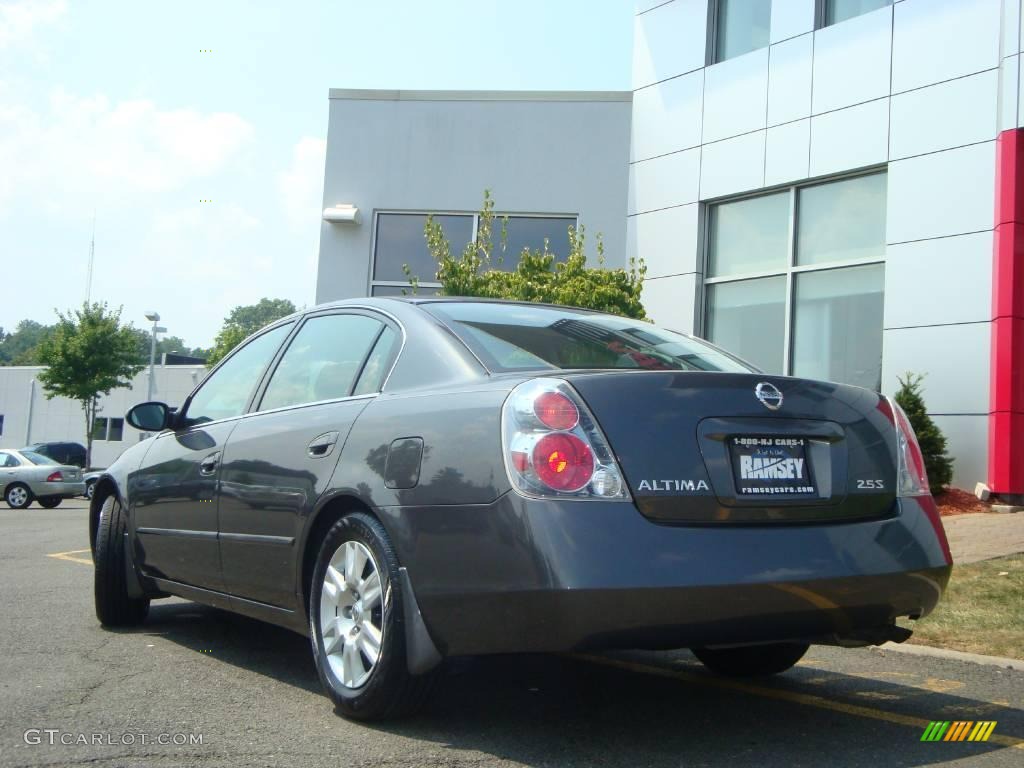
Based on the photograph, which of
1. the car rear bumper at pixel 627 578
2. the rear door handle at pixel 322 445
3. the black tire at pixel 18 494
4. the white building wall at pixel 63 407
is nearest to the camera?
the car rear bumper at pixel 627 578

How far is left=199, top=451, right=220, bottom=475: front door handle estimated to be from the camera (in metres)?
5.09

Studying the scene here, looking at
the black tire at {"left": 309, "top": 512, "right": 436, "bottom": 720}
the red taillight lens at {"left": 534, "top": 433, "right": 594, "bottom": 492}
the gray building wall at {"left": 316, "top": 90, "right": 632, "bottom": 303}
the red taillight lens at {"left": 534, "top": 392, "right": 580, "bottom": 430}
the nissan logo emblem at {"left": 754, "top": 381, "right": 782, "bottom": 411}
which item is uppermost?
the gray building wall at {"left": 316, "top": 90, "right": 632, "bottom": 303}

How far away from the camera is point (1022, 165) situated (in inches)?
523

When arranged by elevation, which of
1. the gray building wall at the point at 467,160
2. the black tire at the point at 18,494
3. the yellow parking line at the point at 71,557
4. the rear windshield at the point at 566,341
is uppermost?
the gray building wall at the point at 467,160

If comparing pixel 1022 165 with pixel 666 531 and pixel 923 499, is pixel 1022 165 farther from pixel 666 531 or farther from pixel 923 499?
pixel 666 531

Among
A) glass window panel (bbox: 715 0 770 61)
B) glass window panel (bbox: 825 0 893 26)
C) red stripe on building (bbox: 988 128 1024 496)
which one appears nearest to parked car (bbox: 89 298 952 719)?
red stripe on building (bbox: 988 128 1024 496)

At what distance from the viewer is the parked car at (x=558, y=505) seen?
11.1ft

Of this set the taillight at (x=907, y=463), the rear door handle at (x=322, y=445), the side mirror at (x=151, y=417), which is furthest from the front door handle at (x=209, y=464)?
the taillight at (x=907, y=463)

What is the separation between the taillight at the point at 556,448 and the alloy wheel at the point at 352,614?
2.38 ft

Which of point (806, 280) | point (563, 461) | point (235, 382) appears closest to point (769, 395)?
point (563, 461)

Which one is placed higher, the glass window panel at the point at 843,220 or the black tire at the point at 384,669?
the glass window panel at the point at 843,220

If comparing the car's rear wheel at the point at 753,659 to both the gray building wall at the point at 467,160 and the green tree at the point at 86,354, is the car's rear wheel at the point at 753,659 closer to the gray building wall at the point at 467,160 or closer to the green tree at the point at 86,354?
the gray building wall at the point at 467,160

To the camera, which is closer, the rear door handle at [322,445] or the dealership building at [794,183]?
the rear door handle at [322,445]

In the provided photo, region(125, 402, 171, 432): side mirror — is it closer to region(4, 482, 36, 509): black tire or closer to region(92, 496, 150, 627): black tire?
region(92, 496, 150, 627): black tire
